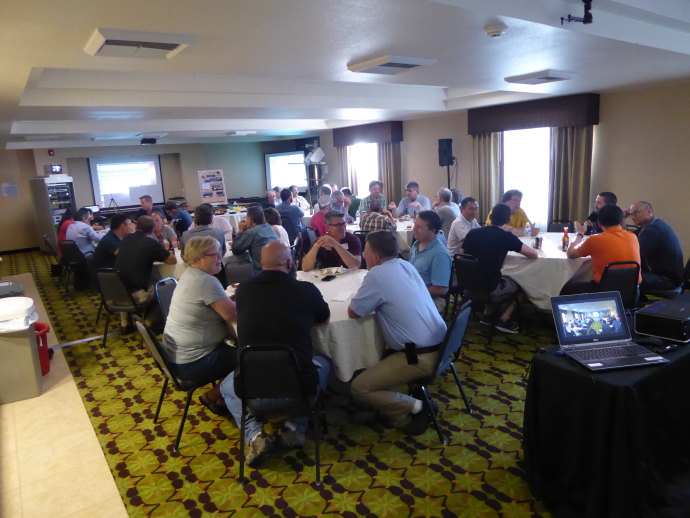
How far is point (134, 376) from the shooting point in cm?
420

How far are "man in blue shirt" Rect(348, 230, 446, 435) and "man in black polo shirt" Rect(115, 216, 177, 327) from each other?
2.69m

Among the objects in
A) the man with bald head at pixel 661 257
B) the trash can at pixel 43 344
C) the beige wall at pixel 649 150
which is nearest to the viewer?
the trash can at pixel 43 344

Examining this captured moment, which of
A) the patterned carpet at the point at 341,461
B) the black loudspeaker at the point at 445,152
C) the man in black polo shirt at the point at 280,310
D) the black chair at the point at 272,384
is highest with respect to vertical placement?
the black loudspeaker at the point at 445,152

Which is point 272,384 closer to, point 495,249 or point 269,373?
point 269,373

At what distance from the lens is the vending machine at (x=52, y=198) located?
1093 cm

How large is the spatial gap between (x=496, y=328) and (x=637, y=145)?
153 inches

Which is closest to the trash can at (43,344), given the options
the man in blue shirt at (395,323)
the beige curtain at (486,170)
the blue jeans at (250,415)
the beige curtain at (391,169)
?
the blue jeans at (250,415)

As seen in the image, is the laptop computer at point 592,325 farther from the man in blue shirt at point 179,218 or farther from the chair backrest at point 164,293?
the man in blue shirt at point 179,218

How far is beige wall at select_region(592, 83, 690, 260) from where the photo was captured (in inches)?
241

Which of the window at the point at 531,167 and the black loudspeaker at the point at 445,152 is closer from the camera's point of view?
the window at the point at 531,167

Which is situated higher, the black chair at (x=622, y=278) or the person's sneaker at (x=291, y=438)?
the black chair at (x=622, y=278)

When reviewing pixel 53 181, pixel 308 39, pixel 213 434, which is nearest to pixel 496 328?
pixel 213 434

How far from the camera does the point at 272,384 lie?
8.16 ft

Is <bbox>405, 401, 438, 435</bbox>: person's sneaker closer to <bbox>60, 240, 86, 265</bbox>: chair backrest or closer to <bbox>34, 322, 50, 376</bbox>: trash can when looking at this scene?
<bbox>34, 322, 50, 376</bbox>: trash can
